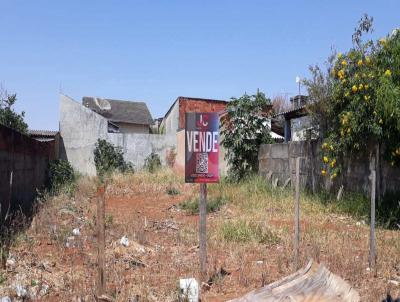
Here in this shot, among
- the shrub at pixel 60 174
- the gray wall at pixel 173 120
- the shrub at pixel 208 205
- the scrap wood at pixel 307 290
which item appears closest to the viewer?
the scrap wood at pixel 307 290

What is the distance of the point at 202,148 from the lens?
5.07 meters

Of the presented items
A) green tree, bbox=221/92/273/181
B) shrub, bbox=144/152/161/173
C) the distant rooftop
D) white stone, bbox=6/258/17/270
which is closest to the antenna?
the distant rooftop

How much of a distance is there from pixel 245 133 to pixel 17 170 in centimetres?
Answer: 783

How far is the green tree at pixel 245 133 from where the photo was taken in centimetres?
1484

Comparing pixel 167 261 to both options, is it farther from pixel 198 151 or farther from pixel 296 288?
pixel 296 288

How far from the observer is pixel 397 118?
26.1 feet

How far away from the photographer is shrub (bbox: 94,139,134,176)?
20.6m

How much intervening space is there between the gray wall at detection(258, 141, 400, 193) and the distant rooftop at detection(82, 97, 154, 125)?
1823 cm

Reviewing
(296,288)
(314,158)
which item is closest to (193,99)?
(314,158)

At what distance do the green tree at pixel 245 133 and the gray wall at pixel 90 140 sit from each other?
7.24m

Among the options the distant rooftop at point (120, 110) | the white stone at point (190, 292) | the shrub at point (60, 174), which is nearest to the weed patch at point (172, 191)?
the shrub at point (60, 174)

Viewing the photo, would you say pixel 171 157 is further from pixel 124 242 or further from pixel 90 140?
pixel 124 242

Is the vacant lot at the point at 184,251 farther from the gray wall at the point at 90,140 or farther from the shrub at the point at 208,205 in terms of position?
the gray wall at the point at 90,140

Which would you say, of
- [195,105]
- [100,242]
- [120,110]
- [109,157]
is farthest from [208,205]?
[120,110]
